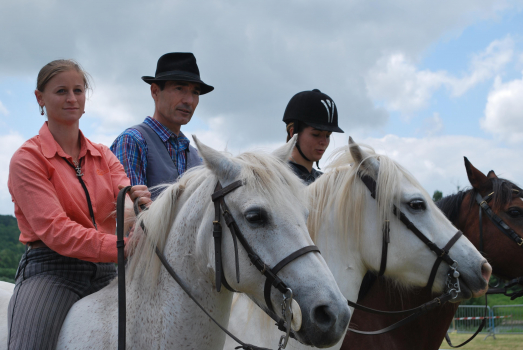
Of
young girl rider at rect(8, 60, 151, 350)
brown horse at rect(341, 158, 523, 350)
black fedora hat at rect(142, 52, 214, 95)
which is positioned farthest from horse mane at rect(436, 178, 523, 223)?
young girl rider at rect(8, 60, 151, 350)

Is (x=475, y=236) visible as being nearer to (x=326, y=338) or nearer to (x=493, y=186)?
(x=493, y=186)

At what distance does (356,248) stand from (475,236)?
7.60ft

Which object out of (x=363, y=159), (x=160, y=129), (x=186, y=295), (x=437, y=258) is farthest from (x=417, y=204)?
(x=160, y=129)

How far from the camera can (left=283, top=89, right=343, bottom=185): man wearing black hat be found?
4.55 meters

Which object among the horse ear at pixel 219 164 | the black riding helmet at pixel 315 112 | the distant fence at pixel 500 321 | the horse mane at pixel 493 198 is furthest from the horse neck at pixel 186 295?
the distant fence at pixel 500 321

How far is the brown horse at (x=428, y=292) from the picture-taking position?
3.80 m

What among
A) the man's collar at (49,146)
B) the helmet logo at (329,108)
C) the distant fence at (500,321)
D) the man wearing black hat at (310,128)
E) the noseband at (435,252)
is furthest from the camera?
the distant fence at (500,321)

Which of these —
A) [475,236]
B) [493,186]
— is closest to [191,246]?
[475,236]

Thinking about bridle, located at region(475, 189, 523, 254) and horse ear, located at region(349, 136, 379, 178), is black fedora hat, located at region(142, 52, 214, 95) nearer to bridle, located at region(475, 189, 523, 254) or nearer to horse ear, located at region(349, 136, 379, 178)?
horse ear, located at region(349, 136, 379, 178)

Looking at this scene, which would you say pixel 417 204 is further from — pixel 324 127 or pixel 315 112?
pixel 315 112

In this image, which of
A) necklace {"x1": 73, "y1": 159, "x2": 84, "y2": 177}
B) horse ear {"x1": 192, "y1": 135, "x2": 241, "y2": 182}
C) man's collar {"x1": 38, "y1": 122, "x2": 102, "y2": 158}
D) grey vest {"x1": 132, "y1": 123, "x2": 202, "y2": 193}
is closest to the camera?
horse ear {"x1": 192, "y1": 135, "x2": 241, "y2": 182}

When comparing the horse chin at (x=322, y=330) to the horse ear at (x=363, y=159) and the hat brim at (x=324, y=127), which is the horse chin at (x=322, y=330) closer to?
the horse ear at (x=363, y=159)

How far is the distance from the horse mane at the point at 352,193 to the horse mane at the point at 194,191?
96cm

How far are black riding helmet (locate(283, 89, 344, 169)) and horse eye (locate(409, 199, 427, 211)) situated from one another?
1351 millimetres
